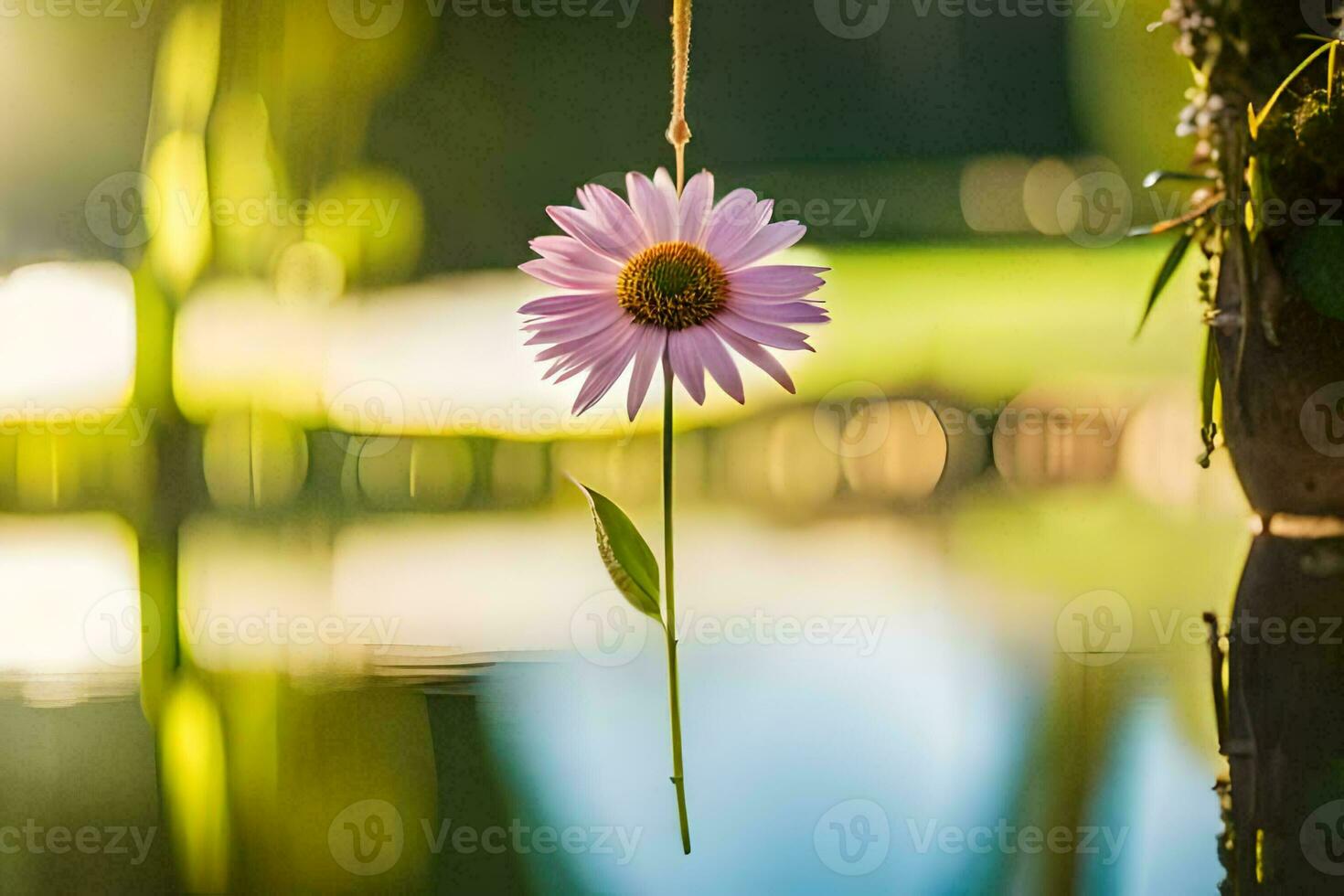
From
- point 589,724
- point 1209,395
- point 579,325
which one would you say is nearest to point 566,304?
point 579,325

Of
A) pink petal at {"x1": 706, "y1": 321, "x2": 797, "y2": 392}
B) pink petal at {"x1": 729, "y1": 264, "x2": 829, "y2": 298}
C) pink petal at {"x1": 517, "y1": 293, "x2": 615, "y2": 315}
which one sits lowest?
pink petal at {"x1": 706, "y1": 321, "x2": 797, "y2": 392}

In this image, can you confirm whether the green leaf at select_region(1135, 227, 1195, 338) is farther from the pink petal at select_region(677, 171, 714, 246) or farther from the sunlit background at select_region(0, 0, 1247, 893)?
the pink petal at select_region(677, 171, 714, 246)

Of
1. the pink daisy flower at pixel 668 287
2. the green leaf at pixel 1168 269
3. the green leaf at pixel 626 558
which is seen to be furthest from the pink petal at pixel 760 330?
the green leaf at pixel 1168 269

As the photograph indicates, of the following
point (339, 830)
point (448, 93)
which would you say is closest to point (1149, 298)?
point (448, 93)

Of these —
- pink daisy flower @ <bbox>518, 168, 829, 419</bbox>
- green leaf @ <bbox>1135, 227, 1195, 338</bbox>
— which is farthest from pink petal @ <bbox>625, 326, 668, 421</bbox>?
green leaf @ <bbox>1135, 227, 1195, 338</bbox>

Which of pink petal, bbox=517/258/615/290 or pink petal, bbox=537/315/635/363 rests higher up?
pink petal, bbox=517/258/615/290

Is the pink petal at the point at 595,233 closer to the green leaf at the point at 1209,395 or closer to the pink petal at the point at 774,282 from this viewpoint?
the pink petal at the point at 774,282

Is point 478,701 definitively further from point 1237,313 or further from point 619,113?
point 1237,313
